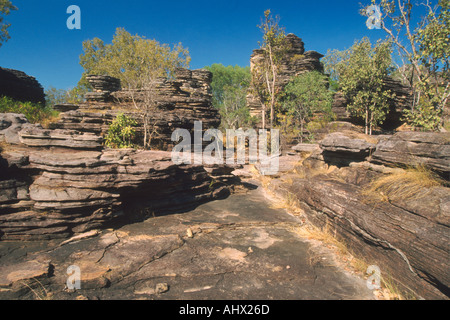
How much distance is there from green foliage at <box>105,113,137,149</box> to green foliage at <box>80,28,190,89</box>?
23.7 m

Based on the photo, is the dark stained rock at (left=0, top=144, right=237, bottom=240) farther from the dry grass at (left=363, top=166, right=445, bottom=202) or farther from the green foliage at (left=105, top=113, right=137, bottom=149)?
the dry grass at (left=363, top=166, right=445, bottom=202)

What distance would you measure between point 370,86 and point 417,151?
14484mm

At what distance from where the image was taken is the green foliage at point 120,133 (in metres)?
12.2

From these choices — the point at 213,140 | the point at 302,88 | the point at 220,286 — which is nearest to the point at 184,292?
the point at 220,286

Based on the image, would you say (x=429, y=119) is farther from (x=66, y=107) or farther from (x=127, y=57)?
(x=127, y=57)

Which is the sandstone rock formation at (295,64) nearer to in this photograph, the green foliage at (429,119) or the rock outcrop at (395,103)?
the rock outcrop at (395,103)

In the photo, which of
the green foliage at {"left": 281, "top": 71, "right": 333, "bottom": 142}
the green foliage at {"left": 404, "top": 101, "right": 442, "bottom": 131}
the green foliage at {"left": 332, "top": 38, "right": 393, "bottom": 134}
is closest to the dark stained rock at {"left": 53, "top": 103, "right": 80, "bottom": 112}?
the green foliage at {"left": 281, "top": 71, "right": 333, "bottom": 142}

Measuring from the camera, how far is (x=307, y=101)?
822 inches

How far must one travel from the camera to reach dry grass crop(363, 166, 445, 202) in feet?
15.7

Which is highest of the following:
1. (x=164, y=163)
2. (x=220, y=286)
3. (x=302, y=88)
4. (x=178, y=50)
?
(x=178, y=50)

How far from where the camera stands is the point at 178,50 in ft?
123

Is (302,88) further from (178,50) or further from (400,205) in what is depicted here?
(178,50)

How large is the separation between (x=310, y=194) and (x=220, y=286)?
4502 millimetres

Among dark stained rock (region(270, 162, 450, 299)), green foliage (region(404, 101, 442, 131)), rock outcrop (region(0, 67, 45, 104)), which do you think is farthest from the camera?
rock outcrop (region(0, 67, 45, 104))
